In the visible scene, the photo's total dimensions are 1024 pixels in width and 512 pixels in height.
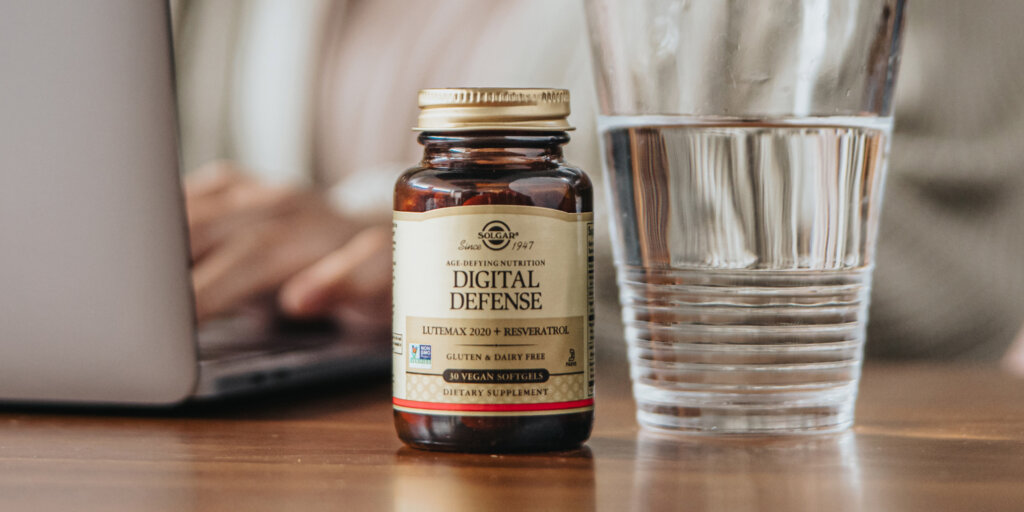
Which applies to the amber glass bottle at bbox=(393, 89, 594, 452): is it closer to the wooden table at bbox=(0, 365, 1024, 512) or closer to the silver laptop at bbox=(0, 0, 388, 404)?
the wooden table at bbox=(0, 365, 1024, 512)

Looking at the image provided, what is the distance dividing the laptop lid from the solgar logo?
170mm

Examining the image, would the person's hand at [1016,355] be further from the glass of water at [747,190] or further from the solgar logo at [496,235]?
the solgar logo at [496,235]

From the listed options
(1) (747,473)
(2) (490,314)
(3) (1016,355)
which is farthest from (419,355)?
(3) (1016,355)

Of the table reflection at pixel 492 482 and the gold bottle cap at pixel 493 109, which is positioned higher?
the gold bottle cap at pixel 493 109

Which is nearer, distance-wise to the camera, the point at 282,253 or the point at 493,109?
the point at 493,109

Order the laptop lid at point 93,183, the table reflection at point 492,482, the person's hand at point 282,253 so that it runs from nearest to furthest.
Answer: the table reflection at point 492,482
the laptop lid at point 93,183
the person's hand at point 282,253

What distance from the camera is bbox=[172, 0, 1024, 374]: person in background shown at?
3.46ft

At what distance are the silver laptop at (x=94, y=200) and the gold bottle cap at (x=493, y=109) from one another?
15 centimetres

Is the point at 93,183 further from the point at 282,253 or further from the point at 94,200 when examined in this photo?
the point at 282,253

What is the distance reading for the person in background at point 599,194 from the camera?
1.06 meters

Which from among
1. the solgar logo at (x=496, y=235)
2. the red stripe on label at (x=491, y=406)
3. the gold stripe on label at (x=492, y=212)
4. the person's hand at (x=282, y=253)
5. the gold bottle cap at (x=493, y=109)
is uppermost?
the gold bottle cap at (x=493, y=109)

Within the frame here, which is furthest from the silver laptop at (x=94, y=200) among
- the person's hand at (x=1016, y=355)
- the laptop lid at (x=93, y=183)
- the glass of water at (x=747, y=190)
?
the person's hand at (x=1016, y=355)

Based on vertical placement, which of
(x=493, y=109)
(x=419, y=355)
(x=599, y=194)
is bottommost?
(x=599, y=194)

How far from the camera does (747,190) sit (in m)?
0.58
